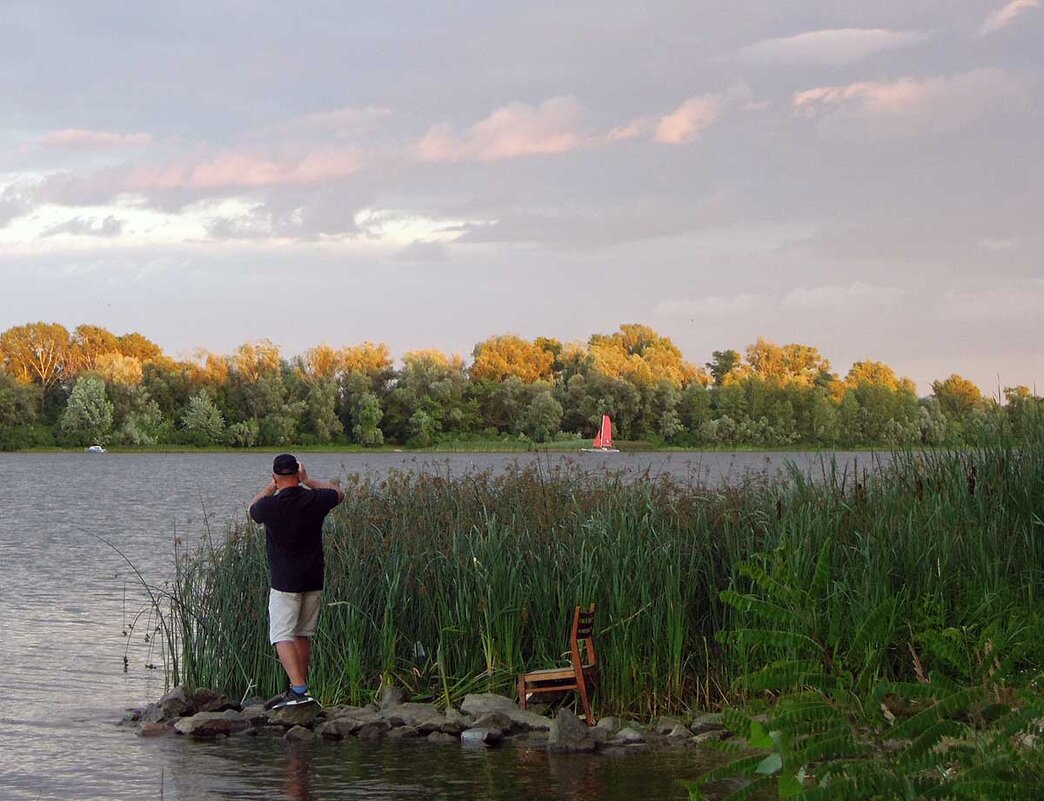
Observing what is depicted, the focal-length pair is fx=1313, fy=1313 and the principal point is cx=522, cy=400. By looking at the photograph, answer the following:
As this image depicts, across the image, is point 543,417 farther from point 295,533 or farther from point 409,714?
point 295,533

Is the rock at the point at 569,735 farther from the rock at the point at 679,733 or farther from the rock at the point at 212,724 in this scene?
the rock at the point at 212,724

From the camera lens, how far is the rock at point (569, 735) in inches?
417

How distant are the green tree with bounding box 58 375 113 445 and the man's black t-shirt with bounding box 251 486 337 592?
95.8 m

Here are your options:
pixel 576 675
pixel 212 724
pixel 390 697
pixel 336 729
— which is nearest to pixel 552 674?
pixel 576 675

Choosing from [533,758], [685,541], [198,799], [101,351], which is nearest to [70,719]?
[198,799]

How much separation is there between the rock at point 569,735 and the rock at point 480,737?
0.47 metres

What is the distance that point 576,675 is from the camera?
35.6 ft

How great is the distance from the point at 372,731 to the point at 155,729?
2.16 m

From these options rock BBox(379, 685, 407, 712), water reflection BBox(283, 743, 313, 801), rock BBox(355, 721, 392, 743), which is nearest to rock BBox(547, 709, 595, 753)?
rock BBox(355, 721, 392, 743)

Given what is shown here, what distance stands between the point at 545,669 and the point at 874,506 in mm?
3340

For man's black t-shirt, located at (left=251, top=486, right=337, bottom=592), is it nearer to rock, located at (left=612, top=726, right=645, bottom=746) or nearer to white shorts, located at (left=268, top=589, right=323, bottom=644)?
white shorts, located at (left=268, top=589, right=323, bottom=644)

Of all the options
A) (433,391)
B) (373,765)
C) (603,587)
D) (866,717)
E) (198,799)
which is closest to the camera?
(866,717)

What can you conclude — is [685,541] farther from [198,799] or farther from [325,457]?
[325,457]

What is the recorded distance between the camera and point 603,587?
38.2ft
